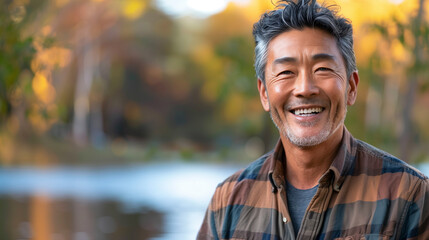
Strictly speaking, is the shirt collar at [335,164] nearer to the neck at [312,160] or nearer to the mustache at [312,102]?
the neck at [312,160]

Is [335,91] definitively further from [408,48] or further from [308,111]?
[408,48]

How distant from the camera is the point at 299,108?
6.82 ft

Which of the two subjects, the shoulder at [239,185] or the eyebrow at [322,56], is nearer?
the eyebrow at [322,56]

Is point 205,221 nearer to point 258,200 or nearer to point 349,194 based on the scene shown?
point 258,200

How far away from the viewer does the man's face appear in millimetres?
2061

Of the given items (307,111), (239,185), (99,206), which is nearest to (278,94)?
(307,111)

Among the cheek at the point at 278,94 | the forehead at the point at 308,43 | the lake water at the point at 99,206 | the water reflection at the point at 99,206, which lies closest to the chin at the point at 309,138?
the cheek at the point at 278,94

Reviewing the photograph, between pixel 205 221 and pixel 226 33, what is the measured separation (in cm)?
5207

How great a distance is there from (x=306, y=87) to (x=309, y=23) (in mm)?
179

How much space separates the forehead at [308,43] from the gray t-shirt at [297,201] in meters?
0.36

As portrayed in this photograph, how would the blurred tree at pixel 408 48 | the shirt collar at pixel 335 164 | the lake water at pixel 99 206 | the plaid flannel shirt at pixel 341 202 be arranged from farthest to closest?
the lake water at pixel 99 206
the blurred tree at pixel 408 48
the shirt collar at pixel 335 164
the plaid flannel shirt at pixel 341 202

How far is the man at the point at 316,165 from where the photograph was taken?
1.96 meters

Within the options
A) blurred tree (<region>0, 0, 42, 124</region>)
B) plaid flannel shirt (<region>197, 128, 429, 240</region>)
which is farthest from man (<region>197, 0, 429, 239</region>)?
blurred tree (<region>0, 0, 42, 124</region>)

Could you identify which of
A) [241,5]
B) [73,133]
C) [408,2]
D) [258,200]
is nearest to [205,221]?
[258,200]
